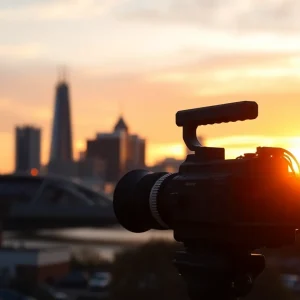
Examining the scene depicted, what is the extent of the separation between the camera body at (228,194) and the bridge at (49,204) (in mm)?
25941

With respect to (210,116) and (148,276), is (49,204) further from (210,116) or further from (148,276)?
(210,116)

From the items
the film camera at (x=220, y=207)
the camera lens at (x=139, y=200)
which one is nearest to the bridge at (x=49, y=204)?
the camera lens at (x=139, y=200)

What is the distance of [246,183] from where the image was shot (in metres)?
1.71

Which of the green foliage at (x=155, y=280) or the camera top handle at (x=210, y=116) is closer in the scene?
the camera top handle at (x=210, y=116)

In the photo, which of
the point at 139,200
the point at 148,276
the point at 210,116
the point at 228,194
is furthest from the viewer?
the point at 148,276

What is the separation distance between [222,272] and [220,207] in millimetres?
153

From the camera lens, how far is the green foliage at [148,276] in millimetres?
6188

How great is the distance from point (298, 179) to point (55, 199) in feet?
138

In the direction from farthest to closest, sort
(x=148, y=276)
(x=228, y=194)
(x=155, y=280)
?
1. (x=148, y=276)
2. (x=155, y=280)
3. (x=228, y=194)

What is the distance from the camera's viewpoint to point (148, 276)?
6.69 meters

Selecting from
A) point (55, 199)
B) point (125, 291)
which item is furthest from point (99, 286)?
point (55, 199)

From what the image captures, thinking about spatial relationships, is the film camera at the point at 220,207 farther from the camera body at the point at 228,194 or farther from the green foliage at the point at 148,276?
the green foliage at the point at 148,276

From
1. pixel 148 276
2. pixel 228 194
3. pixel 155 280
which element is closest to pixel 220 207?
pixel 228 194

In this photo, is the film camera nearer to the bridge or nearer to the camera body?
the camera body
